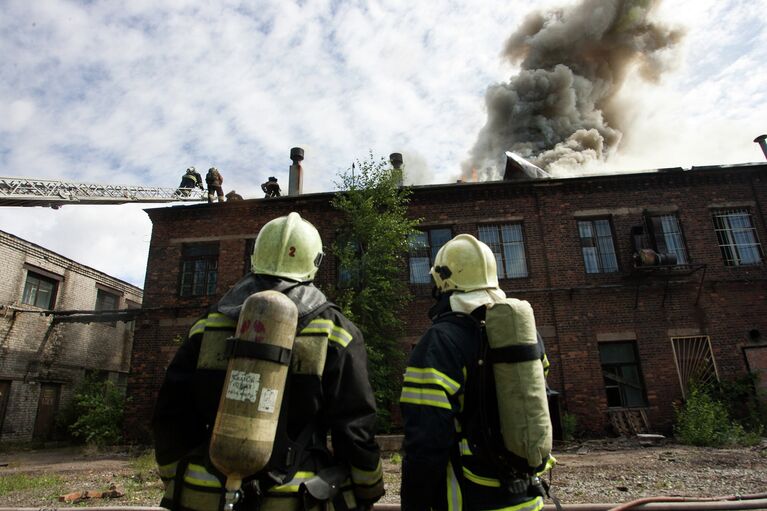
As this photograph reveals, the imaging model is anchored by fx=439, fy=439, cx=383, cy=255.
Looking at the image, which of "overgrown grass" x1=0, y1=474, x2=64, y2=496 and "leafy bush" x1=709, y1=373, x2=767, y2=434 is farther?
"leafy bush" x1=709, y1=373, x2=767, y2=434

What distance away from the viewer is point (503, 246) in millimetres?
12930

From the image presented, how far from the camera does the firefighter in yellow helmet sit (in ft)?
5.73

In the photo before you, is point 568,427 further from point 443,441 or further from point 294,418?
point 294,418

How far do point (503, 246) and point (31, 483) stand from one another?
38.3ft

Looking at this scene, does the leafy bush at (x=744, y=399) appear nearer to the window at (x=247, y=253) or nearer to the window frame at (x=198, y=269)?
the window at (x=247, y=253)

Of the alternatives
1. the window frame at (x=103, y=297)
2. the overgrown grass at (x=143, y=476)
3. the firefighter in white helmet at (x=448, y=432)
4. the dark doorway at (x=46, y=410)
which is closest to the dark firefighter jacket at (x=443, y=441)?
the firefighter in white helmet at (x=448, y=432)

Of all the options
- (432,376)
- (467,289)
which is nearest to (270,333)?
(432,376)

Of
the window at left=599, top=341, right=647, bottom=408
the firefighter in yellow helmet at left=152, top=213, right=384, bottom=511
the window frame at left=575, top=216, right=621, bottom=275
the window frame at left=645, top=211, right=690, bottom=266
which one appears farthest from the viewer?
the window frame at left=575, top=216, right=621, bottom=275

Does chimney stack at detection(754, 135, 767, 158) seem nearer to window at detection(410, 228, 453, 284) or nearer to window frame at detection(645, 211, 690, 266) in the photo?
window frame at detection(645, 211, 690, 266)

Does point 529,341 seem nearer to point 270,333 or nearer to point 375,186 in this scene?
point 270,333

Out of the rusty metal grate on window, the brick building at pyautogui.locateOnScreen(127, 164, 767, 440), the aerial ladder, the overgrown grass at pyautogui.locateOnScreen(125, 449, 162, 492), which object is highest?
the aerial ladder

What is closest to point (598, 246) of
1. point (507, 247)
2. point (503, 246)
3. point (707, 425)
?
point (507, 247)

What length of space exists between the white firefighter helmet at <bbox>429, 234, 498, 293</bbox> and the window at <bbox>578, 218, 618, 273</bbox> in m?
11.2

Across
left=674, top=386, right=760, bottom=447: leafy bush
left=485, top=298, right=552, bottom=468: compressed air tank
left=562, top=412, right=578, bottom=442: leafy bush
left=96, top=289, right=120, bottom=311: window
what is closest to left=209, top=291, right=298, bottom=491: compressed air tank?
left=485, top=298, right=552, bottom=468: compressed air tank
